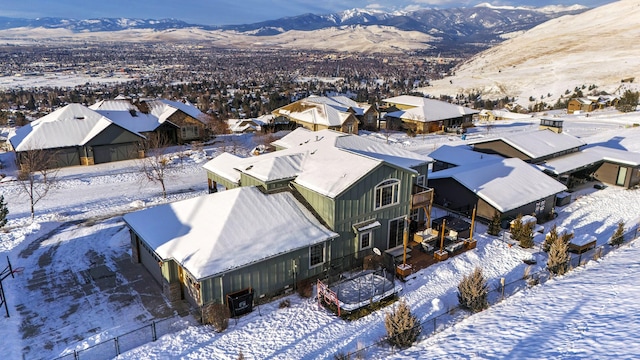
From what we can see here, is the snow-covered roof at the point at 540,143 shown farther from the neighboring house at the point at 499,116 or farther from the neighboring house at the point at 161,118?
the neighboring house at the point at 499,116

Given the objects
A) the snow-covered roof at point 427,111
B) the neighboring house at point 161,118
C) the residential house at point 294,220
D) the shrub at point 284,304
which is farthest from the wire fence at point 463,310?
the neighboring house at point 161,118

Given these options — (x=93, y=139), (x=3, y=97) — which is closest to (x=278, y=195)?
(x=93, y=139)

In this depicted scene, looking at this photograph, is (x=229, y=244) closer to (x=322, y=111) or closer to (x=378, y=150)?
(x=378, y=150)

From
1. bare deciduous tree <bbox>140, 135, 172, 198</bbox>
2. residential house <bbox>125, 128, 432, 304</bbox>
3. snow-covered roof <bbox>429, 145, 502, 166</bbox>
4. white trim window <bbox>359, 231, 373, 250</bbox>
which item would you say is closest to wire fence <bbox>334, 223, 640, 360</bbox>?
residential house <bbox>125, 128, 432, 304</bbox>

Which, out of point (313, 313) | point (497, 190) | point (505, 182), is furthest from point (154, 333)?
point (505, 182)

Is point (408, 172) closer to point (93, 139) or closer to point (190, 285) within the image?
point (190, 285)
